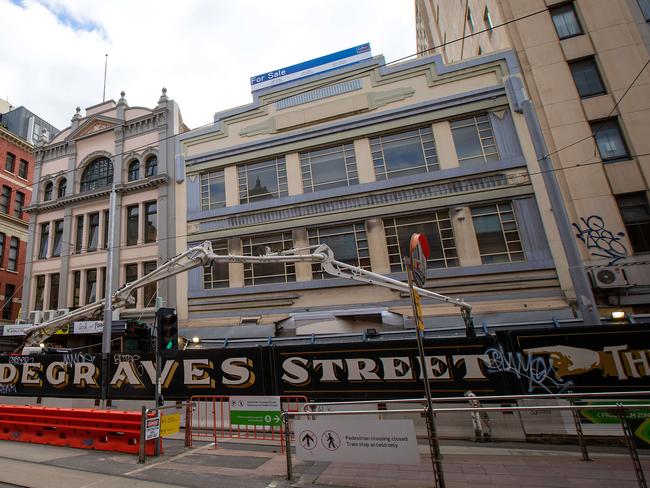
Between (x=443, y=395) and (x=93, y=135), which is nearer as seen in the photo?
(x=443, y=395)

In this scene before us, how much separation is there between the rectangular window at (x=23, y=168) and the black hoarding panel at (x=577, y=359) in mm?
43298

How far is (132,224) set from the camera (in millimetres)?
21922

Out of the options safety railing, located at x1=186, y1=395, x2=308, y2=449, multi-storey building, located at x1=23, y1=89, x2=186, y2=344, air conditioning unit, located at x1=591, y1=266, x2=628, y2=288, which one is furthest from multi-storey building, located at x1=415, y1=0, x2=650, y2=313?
multi-storey building, located at x1=23, y1=89, x2=186, y2=344

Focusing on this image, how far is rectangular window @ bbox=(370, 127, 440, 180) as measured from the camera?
56.0 ft

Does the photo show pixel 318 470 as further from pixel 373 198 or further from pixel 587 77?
pixel 587 77

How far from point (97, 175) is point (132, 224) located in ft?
16.6

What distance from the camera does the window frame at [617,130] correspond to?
14.2 metres

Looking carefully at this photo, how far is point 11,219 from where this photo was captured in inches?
1277

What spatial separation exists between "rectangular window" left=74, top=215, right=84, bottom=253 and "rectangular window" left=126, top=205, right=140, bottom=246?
3384mm

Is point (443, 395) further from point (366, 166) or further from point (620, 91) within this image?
point (620, 91)

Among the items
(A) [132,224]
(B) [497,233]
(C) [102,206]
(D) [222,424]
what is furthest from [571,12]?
(C) [102,206]

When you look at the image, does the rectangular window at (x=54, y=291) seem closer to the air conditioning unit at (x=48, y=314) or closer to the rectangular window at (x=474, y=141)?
the air conditioning unit at (x=48, y=314)

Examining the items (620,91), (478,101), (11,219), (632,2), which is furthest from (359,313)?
(11,219)

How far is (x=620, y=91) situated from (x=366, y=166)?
1080cm
